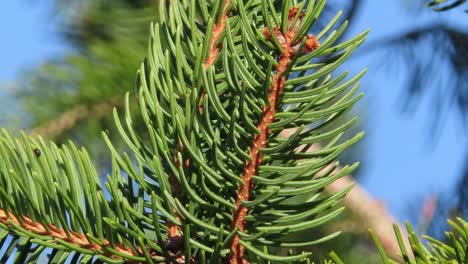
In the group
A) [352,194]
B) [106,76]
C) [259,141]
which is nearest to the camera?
[259,141]

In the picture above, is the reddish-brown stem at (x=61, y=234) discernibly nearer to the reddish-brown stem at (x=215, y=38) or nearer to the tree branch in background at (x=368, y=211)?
the reddish-brown stem at (x=215, y=38)

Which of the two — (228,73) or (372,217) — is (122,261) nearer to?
(228,73)

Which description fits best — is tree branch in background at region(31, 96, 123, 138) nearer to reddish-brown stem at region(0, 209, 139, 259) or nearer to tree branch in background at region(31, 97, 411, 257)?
tree branch in background at region(31, 97, 411, 257)

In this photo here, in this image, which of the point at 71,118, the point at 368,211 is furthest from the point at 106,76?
the point at 368,211

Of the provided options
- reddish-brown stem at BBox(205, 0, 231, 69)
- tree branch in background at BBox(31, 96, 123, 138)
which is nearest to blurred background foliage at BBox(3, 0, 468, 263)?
tree branch in background at BBox(31, 96, 123, 138)

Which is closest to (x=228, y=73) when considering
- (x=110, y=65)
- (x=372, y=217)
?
(x=110, y=65)

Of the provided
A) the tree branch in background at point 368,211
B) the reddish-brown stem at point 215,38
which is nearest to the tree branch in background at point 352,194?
the tree branch in background at point 368,211

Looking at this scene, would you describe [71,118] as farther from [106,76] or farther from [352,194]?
[352,194]

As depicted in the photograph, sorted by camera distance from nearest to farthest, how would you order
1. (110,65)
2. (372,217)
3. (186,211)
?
(186,211) < (110,65) < (372,217)
